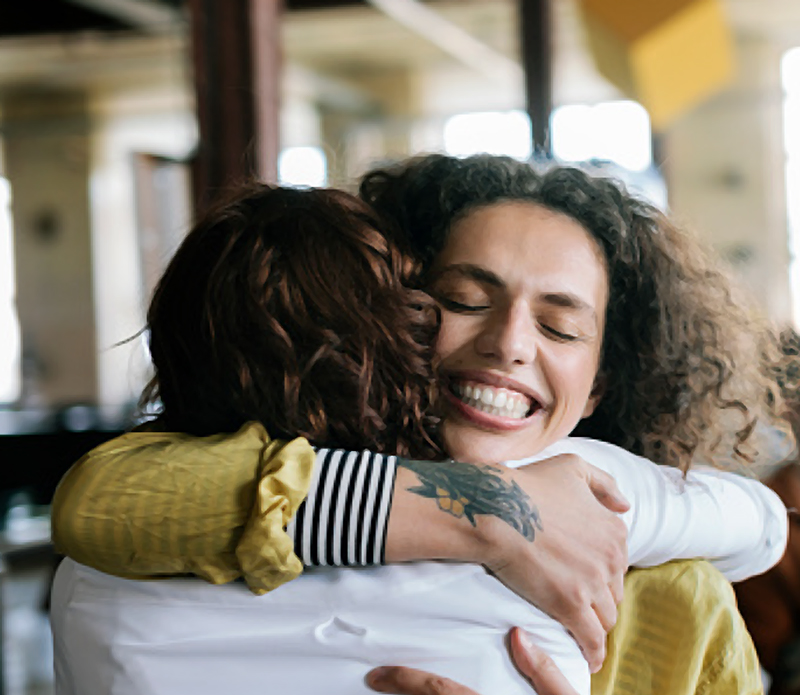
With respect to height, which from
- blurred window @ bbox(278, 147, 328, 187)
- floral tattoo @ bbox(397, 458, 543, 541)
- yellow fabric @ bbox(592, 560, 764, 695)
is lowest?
yellow fabric @ bbox(592, 560, 764, 695)

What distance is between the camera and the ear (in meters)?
1.28

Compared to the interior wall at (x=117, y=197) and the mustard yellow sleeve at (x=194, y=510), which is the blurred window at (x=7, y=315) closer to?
the interior wall at (x=117, y=197)

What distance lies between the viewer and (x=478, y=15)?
8.88 meters

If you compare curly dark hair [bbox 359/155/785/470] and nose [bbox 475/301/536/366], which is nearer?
nose [bbox 475/301/536/366]

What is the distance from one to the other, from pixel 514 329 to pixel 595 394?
216 millimetres

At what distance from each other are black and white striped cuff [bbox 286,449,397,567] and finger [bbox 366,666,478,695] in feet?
0.32

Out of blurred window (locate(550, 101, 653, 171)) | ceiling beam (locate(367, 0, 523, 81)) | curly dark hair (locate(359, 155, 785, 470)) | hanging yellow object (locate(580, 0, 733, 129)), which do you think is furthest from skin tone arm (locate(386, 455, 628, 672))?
blurred window (locate(550, 101, 653, 171))

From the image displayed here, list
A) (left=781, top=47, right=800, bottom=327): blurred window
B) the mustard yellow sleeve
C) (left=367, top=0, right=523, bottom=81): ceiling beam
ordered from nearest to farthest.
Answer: the mustard yellow sleeve
(left=367, top=0, right=523, bottom=81): ceiling beam
(left=781, top=47, right=800, bottom=327): blurred window

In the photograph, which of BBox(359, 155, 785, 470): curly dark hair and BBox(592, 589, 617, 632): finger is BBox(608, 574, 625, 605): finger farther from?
BBox(359, 155, 785, 470): curly dark hair

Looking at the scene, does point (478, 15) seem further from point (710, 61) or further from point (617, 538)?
point (617, 538)

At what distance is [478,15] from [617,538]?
830 cm

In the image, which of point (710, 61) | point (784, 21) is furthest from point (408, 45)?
point (710, 61)

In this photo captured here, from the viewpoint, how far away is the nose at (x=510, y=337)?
1.11 meters

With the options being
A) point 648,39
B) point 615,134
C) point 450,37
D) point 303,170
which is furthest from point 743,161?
point 303,170
